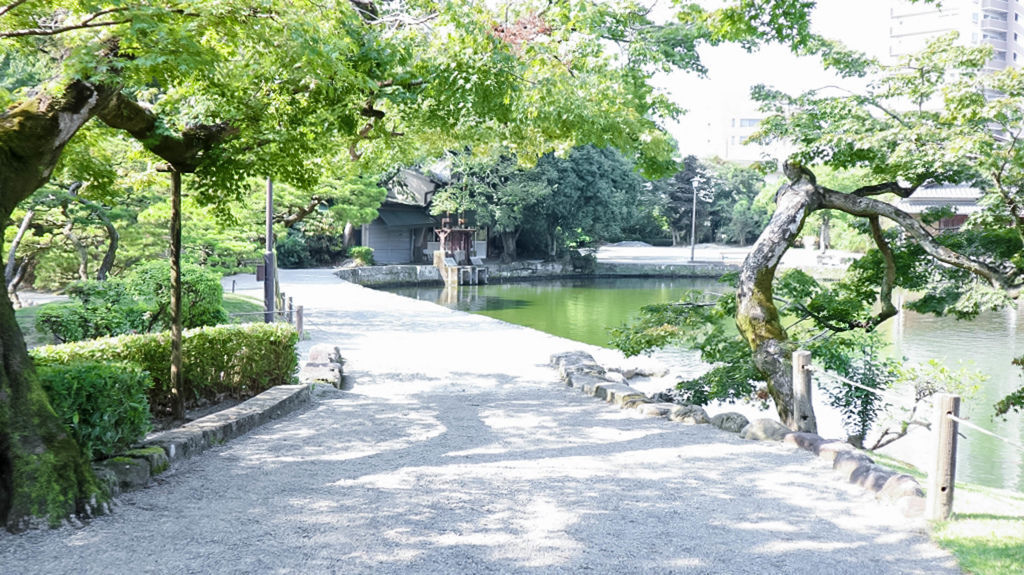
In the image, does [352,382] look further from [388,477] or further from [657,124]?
A: [657,124]

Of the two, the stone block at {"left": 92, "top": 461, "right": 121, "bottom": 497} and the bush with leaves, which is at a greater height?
the bush with leaves

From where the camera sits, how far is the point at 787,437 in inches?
245

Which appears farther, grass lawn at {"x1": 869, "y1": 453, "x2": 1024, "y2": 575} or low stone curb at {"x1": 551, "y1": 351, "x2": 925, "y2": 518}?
low stone curb at {"x1": 551, "y1": 351, "x2": 925, "y2": 518}

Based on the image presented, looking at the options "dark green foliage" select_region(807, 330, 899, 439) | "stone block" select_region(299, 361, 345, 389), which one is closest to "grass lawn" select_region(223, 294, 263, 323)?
"stone block" select_region(299, 361, 345, 389)

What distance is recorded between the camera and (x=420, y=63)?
7824mm

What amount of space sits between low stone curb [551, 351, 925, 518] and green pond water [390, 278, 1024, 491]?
38cm

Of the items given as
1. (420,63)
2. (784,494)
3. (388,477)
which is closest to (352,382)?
(420,63)

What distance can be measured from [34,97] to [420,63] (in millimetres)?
3821

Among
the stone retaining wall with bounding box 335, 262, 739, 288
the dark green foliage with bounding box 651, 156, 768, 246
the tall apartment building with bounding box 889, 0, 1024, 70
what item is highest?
the tall apartment building with bounding box 889, 0, 1024, 70

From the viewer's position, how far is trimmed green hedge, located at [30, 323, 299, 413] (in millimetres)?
7047

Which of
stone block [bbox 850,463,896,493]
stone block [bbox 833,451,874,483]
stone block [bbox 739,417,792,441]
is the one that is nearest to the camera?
stone block [bbox 850,463,896,493]

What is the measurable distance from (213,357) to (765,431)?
5752 mm

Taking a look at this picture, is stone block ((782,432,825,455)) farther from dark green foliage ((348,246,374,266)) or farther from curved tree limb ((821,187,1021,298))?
dark green foliage ((348,246,374,266))

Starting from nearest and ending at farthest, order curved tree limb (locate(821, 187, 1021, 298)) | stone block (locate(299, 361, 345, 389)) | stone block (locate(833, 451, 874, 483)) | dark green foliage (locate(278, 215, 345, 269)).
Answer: stone block (locate(833, 451, 874, 483)), curved tree limb (locate(821, 187, 1021, 298)), stone block (locate(299, 361, 345, 389)), dark green foliage (locate(278, 215, 345, 269))
